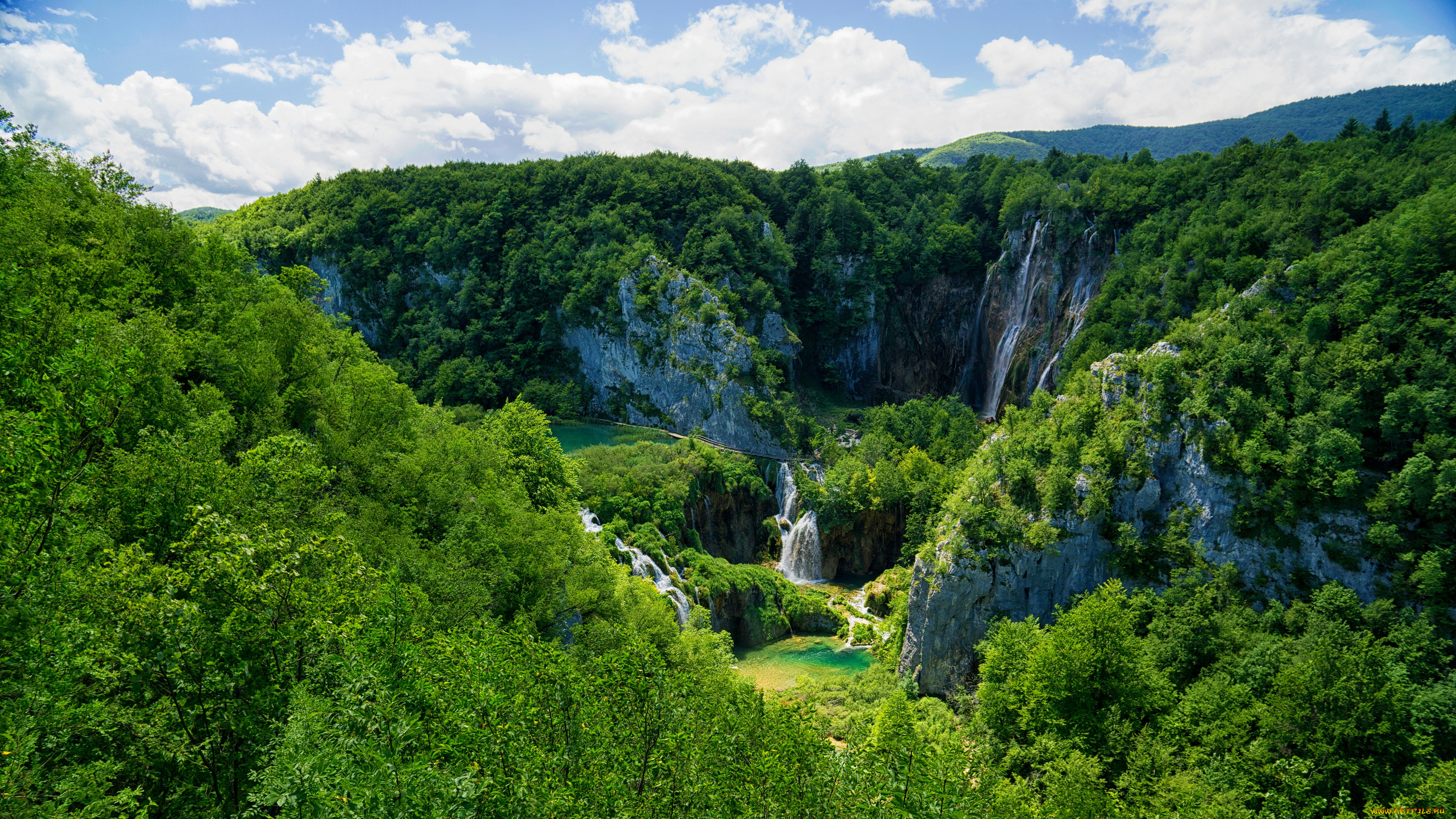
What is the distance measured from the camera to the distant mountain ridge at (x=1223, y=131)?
94.5 metres

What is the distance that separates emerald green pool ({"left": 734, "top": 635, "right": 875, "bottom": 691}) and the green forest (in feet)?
7.48

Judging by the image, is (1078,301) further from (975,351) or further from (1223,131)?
(1223,131)

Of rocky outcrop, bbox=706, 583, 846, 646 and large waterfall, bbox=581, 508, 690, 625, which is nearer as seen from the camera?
large waterfall, bbox=581, 508, 690, 625

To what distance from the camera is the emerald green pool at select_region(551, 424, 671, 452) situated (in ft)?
207

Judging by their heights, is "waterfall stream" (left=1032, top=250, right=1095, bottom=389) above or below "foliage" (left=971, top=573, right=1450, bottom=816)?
above

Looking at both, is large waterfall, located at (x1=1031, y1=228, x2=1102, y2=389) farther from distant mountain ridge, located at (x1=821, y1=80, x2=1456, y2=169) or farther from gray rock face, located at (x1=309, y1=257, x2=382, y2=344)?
gray rock face, located at (x1=309, y1=257, x2=382, y2=344)

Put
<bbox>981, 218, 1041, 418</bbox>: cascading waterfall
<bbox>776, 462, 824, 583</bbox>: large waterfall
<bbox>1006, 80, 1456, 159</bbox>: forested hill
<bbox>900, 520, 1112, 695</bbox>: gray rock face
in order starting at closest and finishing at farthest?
<bbox>900, 520, 1112, 695</bbox>: gray rock face, <bbox>776, 462, 824, 583</bbox>: large waterfall, <bbox>981, 218, 1041, 418</bbox>: cascading waterfall, <bbox>1006, 80, 1456, 159</bbox>: forested hill

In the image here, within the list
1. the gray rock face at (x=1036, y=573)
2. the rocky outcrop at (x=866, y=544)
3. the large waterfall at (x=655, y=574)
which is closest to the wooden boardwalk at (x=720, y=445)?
the rocky outcrop at (x=866, y=544)

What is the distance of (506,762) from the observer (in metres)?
8.74

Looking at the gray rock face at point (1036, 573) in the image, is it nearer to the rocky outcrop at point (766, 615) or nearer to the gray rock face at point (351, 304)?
the rocky outcrop at point (766, 615)

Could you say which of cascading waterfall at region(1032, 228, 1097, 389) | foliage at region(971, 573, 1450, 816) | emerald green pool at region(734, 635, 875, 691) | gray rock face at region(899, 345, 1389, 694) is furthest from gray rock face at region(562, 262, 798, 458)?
foliage at region(971, 573, 1450, 816)

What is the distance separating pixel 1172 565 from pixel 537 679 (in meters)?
30.3

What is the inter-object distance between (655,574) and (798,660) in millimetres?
9254

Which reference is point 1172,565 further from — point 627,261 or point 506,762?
point 627,261
